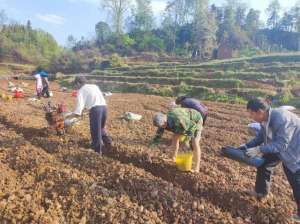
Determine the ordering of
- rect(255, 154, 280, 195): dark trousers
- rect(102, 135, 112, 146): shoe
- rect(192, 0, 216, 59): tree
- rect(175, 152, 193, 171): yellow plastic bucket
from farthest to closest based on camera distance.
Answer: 1. rect(192, 0, 216, 59): tree
2. rect(102, 135, 112, 146): shoe
3. rect(175, 152, 193, 171): yellow plastic bucket
4. rect(255, 154, 280, 195): dark trousers

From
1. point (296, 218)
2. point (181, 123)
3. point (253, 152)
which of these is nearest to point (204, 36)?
point (181, 123)

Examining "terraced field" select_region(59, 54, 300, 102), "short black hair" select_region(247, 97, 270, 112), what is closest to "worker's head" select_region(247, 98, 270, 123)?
"short black hair" select_region(247, 97, 270, 112)

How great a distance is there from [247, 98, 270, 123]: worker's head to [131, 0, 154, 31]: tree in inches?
2029

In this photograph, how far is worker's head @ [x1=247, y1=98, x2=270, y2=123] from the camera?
3.95 meters

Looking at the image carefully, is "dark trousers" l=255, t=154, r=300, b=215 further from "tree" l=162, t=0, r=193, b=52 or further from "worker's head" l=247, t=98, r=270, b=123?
"tree" l=162, t=0, r=193, b=52

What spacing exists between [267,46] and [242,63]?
26328mm

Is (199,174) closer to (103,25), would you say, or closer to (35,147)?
(35,147)

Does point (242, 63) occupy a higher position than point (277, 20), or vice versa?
point (277, 20)

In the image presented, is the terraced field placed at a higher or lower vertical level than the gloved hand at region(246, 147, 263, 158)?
lower

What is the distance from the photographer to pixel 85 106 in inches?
235

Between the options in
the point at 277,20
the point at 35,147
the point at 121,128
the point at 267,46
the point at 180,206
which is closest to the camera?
the point at 180,206

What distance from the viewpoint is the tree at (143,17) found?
180 feet

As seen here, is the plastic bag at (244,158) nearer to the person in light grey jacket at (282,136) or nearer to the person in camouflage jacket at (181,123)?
the person in light grey jacket at (282,136)

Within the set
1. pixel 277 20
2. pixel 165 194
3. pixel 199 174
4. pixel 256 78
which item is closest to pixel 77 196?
pixel 165 194
